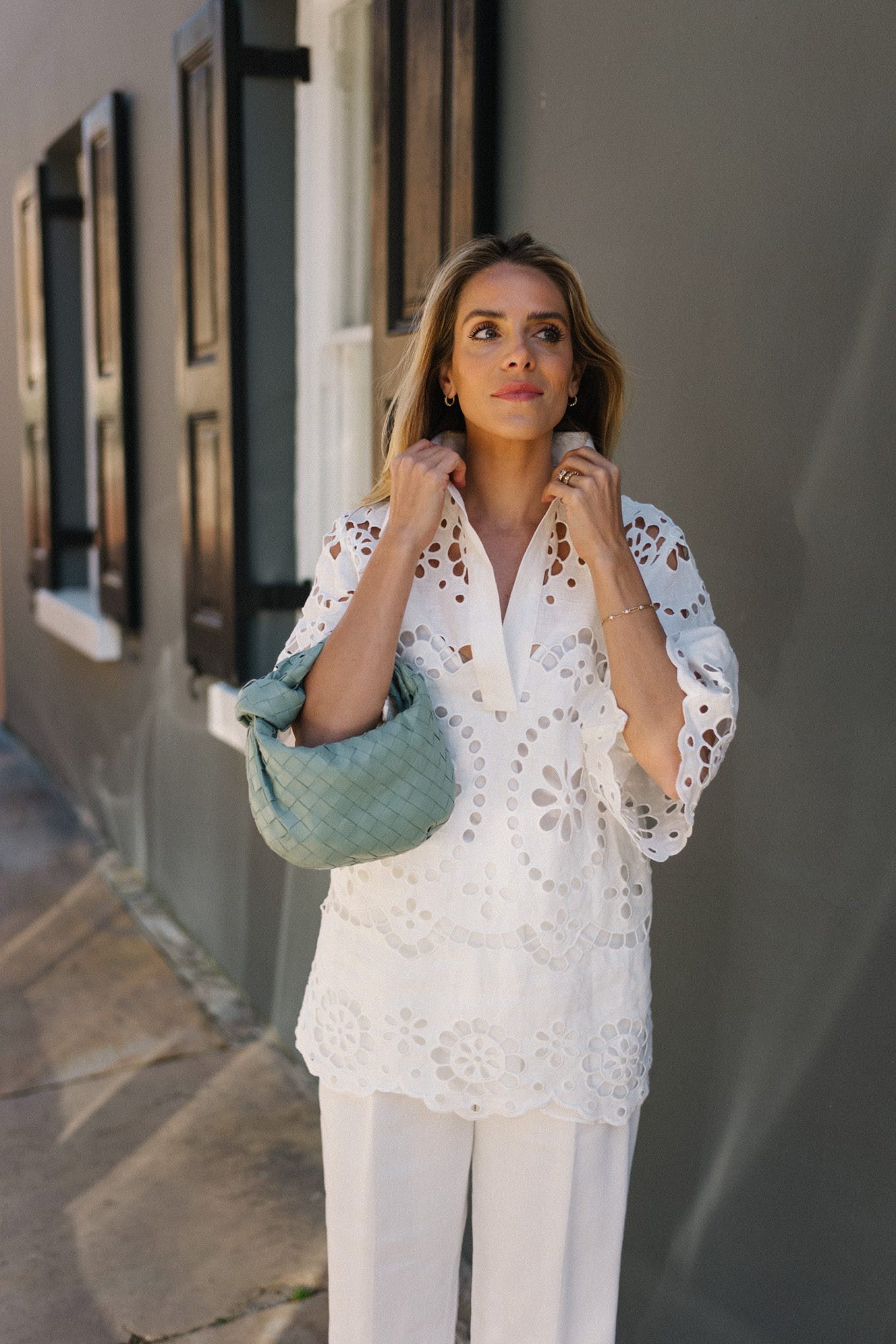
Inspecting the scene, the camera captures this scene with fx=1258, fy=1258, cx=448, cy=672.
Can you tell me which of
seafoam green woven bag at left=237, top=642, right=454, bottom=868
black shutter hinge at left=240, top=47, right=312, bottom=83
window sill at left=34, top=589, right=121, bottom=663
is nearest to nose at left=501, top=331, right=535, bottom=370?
seafoam green woven bag at left=237, top=642, right=454, bottom=868

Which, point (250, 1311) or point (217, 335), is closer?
point (250, 1311)

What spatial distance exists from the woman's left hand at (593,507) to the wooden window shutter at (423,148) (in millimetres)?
851

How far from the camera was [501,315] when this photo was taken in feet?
5.34

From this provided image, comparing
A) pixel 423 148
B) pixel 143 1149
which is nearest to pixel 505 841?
pixel 423 148

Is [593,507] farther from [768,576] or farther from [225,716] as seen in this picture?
[225,716]

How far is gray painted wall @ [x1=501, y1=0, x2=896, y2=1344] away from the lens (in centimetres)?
176

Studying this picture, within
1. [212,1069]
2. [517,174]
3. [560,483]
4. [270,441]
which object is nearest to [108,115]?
[270,441]

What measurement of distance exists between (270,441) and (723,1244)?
2.56 meters

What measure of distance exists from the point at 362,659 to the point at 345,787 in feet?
0.53

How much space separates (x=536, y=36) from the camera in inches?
95.0

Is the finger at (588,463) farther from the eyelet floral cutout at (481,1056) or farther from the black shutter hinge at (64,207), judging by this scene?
the black shutter hinge at (64,207)

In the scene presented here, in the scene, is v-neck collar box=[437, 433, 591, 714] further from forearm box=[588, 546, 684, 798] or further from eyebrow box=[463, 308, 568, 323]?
eyebrow box=[463, 308, 568, 323]

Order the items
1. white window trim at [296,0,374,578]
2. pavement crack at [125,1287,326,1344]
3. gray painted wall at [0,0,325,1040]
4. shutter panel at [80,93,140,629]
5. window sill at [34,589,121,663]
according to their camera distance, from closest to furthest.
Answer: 1. pavement crack at [125,1287,326,1344]
2. white window trim at [296,0,374,578]
3. gray painted wall at [0,0,325,1040]
4. shutter panel at [80,93,140,629]
5. window sill at [34,589,121,663]

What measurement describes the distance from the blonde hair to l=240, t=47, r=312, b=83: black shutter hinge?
220 cm
